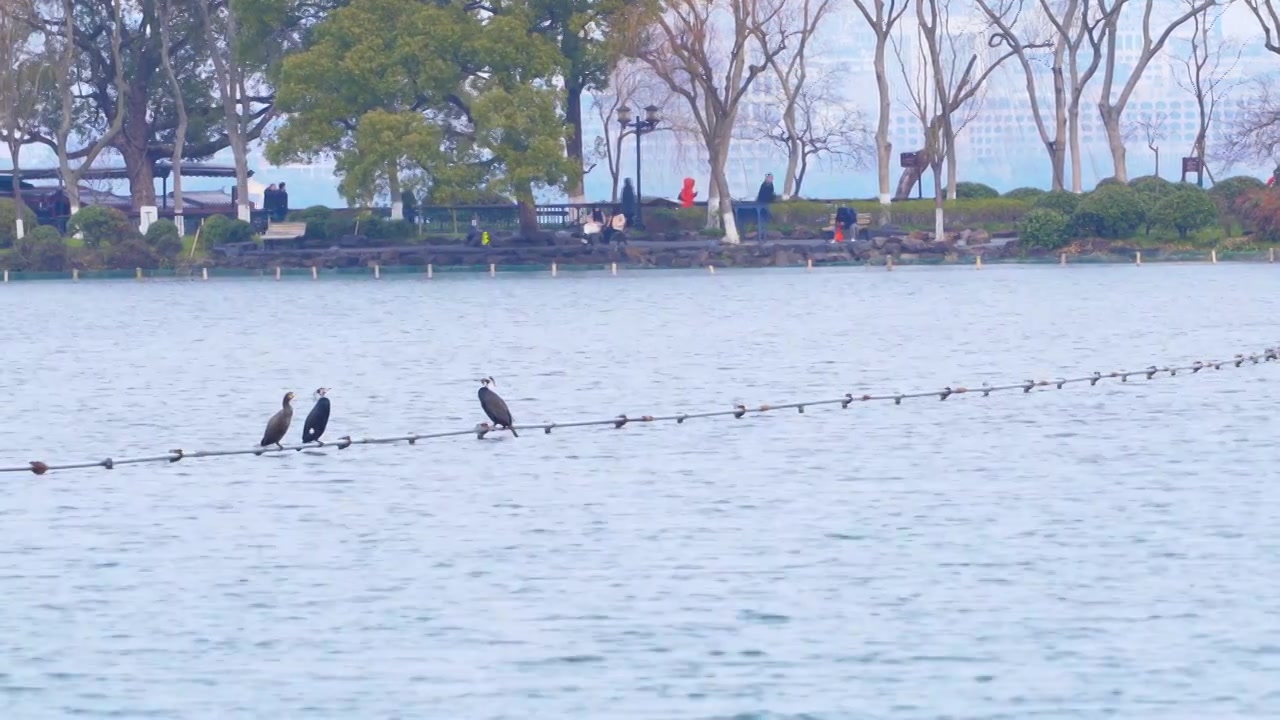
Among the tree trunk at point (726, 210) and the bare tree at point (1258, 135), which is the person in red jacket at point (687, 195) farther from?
the bare tree at point (1258, 135)

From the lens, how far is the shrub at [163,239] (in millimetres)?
62344

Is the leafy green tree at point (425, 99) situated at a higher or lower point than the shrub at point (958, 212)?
higher

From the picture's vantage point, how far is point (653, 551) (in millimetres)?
16156

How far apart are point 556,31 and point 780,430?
127ft

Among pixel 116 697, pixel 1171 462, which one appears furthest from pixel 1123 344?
pixel 116 697

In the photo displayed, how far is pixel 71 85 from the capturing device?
65688 millimetres

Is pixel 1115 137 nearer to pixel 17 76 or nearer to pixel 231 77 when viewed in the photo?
pixel 231 77

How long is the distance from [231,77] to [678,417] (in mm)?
44629

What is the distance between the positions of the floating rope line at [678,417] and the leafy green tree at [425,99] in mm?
27678

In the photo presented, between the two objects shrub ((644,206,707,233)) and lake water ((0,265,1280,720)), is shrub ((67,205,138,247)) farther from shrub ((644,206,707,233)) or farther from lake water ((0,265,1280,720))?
lake water ((0,265,1280,720))

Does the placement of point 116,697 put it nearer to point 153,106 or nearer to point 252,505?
point 252,505

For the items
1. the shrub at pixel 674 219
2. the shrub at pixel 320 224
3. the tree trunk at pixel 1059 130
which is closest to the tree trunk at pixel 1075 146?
the tree trunk at pixel 1059 130

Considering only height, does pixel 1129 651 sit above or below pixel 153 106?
below

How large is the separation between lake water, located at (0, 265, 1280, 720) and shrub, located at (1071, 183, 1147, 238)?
25.9 meters
